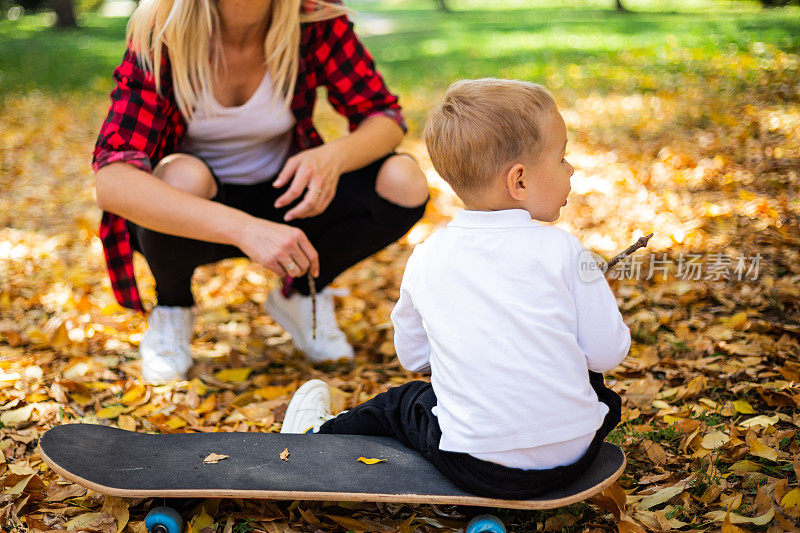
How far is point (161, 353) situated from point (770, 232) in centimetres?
240

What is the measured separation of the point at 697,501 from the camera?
170 cm

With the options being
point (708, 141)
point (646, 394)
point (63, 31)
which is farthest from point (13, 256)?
point (63, 31)

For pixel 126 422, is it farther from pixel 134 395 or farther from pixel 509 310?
pixel 509 310

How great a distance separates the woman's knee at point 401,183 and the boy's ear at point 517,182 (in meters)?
0.94

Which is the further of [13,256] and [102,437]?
[13,256]

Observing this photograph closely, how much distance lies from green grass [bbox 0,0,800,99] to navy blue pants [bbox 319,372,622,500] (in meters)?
2.23

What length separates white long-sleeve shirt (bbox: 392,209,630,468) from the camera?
4.66 ft

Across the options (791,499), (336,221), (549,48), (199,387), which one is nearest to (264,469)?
(199,387)

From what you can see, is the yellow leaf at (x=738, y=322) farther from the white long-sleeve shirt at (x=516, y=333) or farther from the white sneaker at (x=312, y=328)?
the white sneaker at (x=312, y=328)

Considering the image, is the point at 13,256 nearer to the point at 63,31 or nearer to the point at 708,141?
the point at 708,141

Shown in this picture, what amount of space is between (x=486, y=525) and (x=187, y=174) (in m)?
1.35

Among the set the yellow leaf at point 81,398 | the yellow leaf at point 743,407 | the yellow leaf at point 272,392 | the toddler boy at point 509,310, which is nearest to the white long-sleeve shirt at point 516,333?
the toddler boy at point 509,310

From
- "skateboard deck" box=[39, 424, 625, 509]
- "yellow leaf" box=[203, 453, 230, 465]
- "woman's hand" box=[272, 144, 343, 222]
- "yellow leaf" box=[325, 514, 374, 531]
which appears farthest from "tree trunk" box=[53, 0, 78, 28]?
"yellow leaf" box=[325, 514, 374, 531]

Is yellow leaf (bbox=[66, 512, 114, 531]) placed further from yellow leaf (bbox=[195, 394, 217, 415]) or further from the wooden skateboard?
yellow leaf (bbox=[195, 394, 217, 415])
